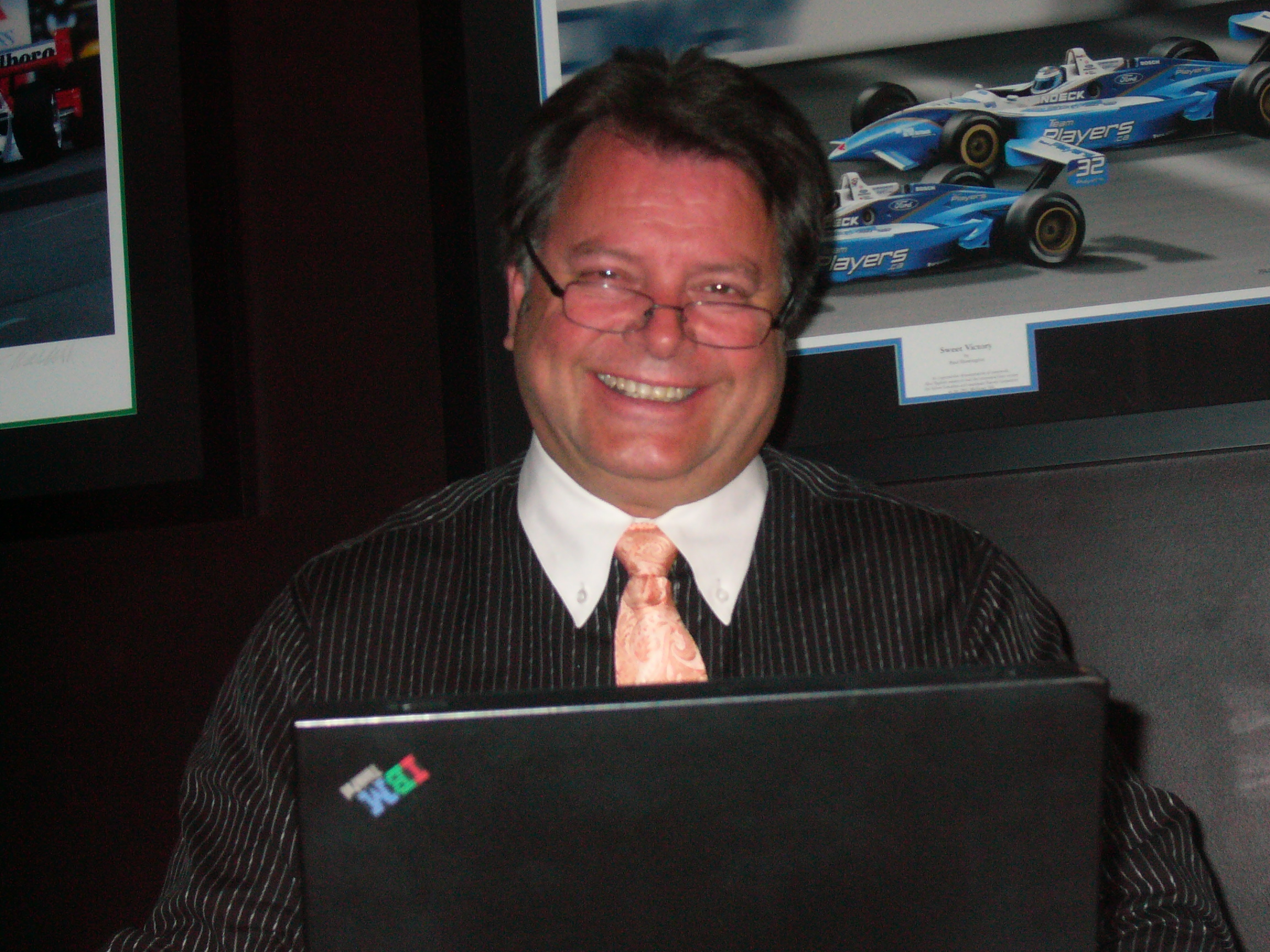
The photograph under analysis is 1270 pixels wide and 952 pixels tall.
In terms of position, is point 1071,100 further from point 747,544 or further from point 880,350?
point 747,544

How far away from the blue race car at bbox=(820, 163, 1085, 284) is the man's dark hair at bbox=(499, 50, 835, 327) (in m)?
0.12

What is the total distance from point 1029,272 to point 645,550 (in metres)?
0.57

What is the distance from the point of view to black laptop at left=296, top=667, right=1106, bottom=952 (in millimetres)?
→ 508

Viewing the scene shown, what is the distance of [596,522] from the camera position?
122 cm

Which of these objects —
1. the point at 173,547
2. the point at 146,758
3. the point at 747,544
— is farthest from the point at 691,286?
the point at 146,758

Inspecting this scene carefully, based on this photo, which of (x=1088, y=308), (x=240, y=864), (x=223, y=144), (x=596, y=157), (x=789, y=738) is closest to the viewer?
(x=789, y=738)

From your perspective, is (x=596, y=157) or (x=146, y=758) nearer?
(x=596, y=157)

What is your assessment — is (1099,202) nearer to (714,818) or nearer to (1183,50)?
(1183,50)

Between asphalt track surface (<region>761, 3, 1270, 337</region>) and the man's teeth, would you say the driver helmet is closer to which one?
asphalt track surface (<region>761, 3, 1270, 337</region>)

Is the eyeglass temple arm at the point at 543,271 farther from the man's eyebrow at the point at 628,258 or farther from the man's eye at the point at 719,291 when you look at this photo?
the man's eye at the point at 719,291

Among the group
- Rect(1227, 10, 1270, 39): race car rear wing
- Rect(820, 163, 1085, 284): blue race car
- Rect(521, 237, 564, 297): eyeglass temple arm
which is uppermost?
Rect(1227, 10, 1270, 39): race car rear wing

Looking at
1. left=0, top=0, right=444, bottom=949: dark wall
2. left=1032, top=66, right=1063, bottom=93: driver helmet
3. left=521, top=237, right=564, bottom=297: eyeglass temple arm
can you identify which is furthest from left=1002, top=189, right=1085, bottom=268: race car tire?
left=0, top=0, right=444, bottom=949: dark wall

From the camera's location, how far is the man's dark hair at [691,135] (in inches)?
47.3

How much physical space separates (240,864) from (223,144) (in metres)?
0.92
